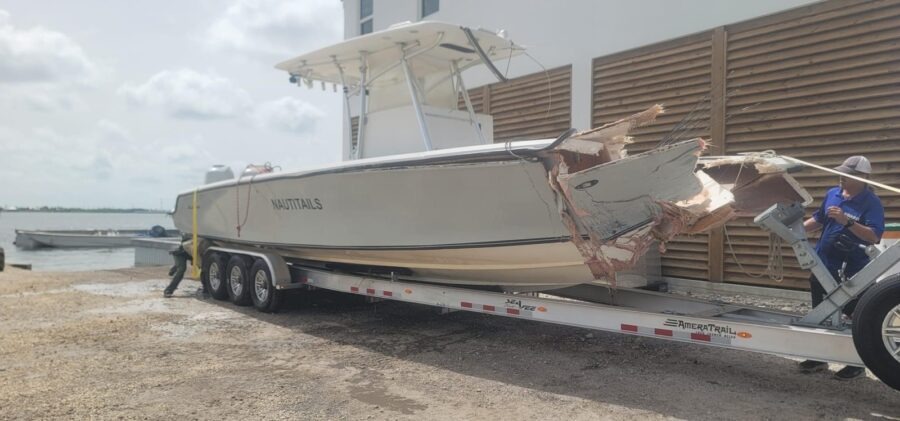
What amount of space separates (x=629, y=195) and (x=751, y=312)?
4.81 feet

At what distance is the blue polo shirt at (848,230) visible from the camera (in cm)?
393

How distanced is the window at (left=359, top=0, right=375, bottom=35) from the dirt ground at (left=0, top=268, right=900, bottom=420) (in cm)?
731

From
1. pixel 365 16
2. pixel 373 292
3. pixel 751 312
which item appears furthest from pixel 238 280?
pixel 365 16

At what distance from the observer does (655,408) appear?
11.6 ft

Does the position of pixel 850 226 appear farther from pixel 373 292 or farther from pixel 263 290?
pixel 263 290

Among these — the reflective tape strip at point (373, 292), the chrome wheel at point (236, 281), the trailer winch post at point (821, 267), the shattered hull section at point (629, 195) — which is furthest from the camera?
the chrome wheel at point (236, 281)

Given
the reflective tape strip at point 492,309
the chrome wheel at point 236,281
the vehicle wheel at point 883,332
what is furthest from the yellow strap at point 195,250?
the vehicle wheel at point 883,332

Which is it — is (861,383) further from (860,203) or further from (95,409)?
(95,409)

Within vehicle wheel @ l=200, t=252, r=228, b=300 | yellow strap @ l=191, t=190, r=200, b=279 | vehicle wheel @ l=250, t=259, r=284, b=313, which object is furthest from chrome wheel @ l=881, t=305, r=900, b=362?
yellow strap @ l=191, t=190, r=200, b=279

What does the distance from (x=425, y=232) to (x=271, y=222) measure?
2556 millimetres

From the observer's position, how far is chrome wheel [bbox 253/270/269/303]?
22.0 feet

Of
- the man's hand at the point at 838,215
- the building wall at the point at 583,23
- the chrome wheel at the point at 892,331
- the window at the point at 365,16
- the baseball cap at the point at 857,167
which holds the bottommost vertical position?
the chrome wheel at the point at 892,331

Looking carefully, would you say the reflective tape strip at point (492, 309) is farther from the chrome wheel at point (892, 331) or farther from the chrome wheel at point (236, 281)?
the chrome wheel at point (236, 281)

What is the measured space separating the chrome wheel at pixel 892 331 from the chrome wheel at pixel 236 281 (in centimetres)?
628
